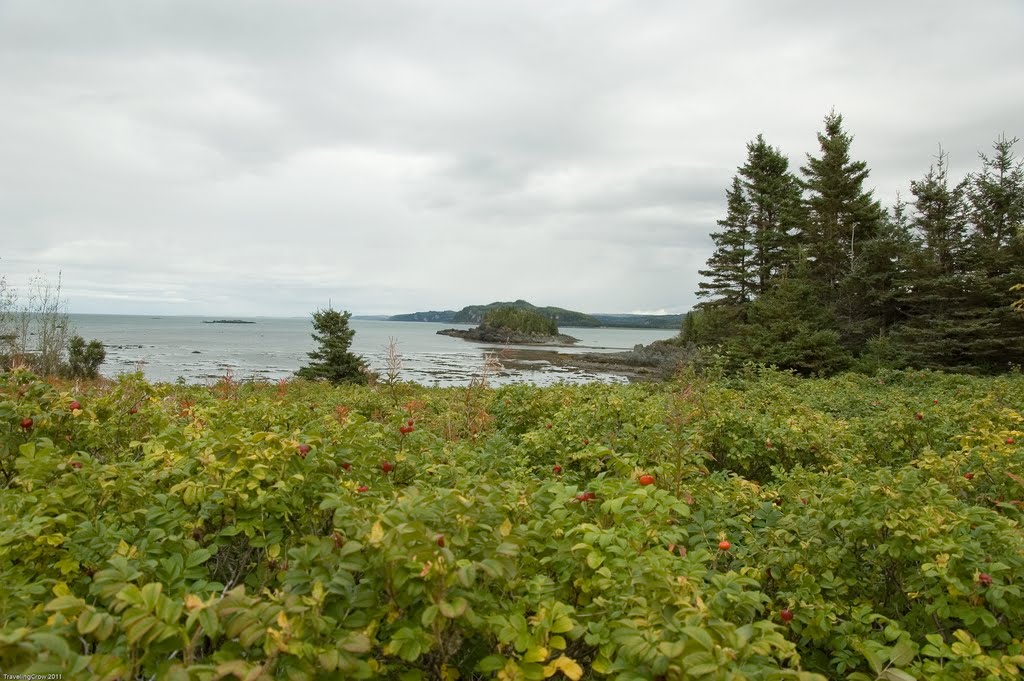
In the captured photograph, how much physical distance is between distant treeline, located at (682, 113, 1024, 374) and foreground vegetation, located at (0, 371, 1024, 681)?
18.1 metres

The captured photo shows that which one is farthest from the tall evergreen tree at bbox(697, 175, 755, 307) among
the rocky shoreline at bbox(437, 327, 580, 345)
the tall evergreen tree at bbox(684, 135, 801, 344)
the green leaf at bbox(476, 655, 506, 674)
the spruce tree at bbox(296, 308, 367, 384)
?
the rocky shoreline at bbox(437, 327, 580, 345)

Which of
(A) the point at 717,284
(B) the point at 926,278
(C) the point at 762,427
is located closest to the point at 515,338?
(A) the point at 717,284

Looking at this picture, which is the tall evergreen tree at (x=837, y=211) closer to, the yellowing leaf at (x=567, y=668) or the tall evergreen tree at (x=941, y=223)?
the tall evergreen tree at (x=941, y=223)

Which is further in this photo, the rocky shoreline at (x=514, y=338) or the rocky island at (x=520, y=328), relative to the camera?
the rocky island at (x=520, y=328)

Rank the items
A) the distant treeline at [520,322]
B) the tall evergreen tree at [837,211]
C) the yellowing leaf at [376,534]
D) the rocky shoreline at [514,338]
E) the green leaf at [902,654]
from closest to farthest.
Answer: the yellowing leaf at [376,534] < the green leaf at [902,654] < the tall evergreen tree at [837,211] < the rocky shoreline at [514,338] < the distant treeline at [520,322]

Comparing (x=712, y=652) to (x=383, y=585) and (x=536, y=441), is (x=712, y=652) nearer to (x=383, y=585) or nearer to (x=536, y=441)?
(x=383, y=585)

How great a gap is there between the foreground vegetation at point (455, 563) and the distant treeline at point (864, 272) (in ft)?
59.3

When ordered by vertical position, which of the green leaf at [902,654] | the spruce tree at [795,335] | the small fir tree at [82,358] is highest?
the spruce tree at [795,335]

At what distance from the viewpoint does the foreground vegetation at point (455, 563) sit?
1453mm

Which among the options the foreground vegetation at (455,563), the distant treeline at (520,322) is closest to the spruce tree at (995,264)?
the foreground vegetation at (455,563)

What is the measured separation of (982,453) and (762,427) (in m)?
1.67

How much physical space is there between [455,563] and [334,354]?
75.8ft

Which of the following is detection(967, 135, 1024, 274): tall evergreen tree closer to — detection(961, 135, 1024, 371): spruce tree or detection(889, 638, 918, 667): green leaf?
detection(961, 135, 1024, 371): spruce tree

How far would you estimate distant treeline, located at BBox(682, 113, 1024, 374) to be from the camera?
2109 centimetres
